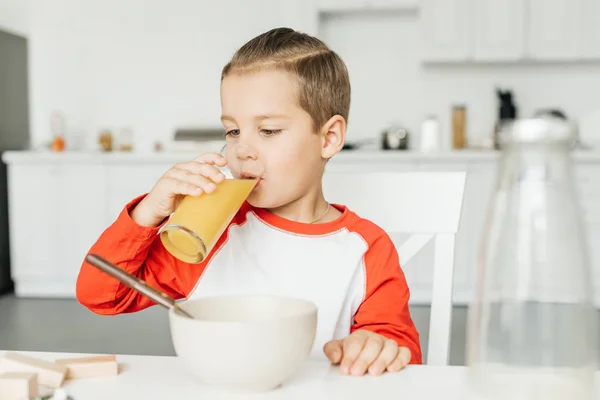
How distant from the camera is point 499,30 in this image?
3.93 metres

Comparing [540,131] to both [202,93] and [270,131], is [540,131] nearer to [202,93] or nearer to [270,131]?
[270,131]

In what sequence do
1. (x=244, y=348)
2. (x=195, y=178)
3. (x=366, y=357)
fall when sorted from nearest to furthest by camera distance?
(x=244, y=348)
(x=366, y=357)
(x=195, y=178)

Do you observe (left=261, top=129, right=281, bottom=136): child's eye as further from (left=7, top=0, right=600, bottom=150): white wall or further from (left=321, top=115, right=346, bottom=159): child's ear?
(left=7, top=0, right=600, bottom=150): white wall

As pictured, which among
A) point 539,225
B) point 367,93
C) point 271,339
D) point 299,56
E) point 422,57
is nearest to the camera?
point 539,225

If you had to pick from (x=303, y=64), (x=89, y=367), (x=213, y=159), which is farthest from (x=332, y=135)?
(x=89, y=367)

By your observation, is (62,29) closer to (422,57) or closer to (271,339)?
(422,57)

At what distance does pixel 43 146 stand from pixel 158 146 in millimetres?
765

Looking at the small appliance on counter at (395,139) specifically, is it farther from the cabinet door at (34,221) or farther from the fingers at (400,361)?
the fingers at (400,361)

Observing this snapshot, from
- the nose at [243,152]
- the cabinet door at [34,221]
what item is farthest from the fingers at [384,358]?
the cabinet door at [34,221]

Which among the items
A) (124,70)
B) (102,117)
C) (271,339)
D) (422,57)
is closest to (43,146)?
(102,117)

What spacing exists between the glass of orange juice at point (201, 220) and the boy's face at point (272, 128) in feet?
0.47

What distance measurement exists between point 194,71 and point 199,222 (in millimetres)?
3793

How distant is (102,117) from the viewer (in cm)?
444

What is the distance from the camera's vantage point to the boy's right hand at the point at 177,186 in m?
0.77
